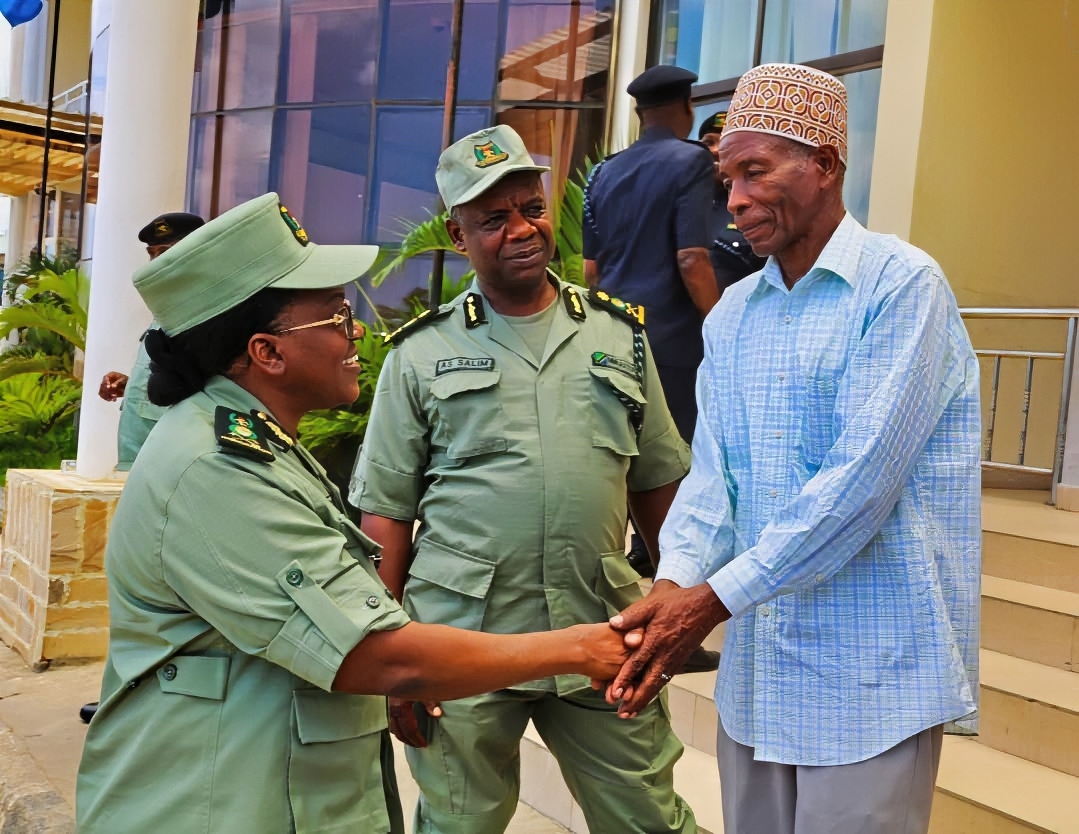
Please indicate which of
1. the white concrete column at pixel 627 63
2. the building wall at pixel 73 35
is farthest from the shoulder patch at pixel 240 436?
the building wall at pixel 73 35

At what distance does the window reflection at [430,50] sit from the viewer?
37.0 feet

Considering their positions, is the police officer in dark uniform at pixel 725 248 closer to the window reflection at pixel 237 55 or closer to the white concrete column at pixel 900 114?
the white concrete column at pixel 900 114

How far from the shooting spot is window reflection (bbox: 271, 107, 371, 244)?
485 inches

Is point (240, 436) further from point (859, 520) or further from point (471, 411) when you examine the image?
point (859, 520)

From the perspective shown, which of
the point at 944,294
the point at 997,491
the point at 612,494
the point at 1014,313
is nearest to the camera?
the point at 944,294

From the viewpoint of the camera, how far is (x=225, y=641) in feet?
6.63

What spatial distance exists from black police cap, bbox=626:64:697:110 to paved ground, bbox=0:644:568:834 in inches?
109

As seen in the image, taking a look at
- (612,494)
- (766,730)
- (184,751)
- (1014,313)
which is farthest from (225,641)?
Result: (1014,313)

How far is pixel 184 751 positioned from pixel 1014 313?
17.6ft

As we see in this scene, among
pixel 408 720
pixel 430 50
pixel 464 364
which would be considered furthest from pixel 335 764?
pixel 430 50

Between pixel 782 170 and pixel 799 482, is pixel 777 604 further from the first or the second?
pixel 782 170

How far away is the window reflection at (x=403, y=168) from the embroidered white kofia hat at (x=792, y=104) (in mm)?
9675

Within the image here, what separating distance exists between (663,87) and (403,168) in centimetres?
777

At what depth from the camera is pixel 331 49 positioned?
1255 centimetres
